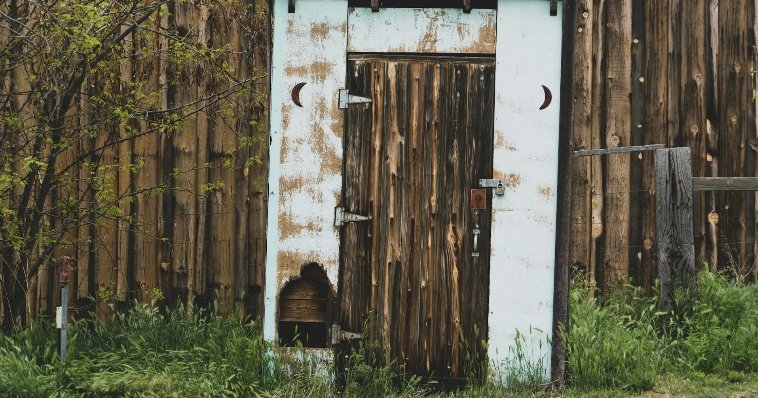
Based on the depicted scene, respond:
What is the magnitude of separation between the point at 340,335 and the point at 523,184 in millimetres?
1667

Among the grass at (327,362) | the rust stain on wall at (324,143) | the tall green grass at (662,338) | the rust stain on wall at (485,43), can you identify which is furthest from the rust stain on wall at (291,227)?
the tall green grass at (662,338)

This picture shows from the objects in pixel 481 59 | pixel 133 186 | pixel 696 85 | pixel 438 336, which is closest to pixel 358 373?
pixel 438 336

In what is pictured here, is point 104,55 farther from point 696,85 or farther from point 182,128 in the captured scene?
point 696,85

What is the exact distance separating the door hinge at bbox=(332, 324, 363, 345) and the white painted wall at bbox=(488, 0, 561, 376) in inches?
37.4

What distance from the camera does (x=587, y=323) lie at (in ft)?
24.3

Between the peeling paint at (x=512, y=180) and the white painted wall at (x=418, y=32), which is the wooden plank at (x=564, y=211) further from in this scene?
the white painted wall at (x=418, y=32)

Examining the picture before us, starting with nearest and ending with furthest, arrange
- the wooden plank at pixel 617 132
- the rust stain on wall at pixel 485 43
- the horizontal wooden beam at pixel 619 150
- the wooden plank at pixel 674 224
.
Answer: the rust stain on wall at pixel 485 43 → the wooden plank at pixel 674 224 → the horizontal wooden beam at pixel 619 150 → the wooden plank at pixel 617 132

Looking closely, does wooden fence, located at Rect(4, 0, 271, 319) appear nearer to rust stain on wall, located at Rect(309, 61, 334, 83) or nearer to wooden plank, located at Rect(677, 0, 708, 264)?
rust stain on wall, located at Rect(309, 61, 334, 83)

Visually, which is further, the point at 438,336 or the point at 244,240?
the point at 244,240

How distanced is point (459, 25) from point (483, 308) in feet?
6.57

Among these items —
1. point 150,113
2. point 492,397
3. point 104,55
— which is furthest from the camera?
point 150,113

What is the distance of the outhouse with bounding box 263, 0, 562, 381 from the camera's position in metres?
7.01

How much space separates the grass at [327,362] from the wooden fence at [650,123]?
117cm

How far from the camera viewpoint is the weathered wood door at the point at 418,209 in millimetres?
7016
